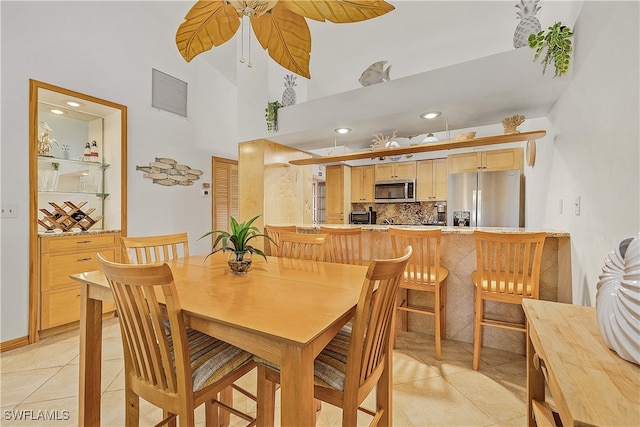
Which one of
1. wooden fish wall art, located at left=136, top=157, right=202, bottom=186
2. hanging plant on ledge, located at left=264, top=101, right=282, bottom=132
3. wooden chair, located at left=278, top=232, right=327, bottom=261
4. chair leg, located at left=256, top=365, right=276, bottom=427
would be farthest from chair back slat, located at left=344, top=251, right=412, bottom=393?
wooden fish wall art, located at left=136, top=157, right=202, bottom=186

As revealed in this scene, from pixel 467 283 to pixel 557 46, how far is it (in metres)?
1.90

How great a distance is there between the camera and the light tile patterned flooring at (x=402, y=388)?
1570 millimetres

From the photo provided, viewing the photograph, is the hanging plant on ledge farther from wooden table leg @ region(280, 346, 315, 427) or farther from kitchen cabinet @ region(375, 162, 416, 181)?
wooden table leg @ region(280, 346, 315, 427)

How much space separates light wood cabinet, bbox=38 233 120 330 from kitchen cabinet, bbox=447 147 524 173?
209 inches

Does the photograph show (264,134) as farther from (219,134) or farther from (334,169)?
(334,169)

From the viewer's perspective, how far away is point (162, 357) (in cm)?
98

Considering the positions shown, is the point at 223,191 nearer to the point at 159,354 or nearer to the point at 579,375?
the point at 159,354

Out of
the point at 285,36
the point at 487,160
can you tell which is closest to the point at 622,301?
the point at 285,36

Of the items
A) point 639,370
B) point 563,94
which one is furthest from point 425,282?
point 563,94

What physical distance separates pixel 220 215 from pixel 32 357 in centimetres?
276

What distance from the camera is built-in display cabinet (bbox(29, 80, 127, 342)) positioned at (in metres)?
2.51

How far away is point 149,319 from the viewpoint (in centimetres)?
96

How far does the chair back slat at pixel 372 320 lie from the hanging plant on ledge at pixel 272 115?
2865 mm

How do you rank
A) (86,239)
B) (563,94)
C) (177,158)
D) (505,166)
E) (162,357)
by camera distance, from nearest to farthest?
(162,357)
(563,94)
(86,239)
(177,158)
(505,166)
